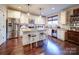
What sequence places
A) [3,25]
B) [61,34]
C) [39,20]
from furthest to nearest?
[61,34] < [39,20] < [3,25]

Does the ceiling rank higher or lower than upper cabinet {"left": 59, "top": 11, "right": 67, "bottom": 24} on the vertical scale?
higher

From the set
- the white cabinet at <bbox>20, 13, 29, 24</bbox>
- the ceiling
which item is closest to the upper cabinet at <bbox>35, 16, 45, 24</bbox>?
the ceiling

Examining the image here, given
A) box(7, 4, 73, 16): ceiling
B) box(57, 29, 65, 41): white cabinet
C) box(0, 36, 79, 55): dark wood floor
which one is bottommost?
box(0, 36, 79, 55): dark wood floor

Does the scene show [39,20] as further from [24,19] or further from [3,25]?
[3,25]

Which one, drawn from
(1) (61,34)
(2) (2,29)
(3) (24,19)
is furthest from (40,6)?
(2) (2,29)

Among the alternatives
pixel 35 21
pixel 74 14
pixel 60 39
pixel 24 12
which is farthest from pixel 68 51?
pixel 24 12

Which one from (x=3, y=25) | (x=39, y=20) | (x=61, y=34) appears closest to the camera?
(x=3, y=25)

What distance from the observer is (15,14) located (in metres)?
2.47

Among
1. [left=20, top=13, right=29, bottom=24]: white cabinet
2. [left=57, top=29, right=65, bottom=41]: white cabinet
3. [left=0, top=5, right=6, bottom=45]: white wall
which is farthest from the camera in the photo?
[left=57, top=29, right=65, bottom=41]: white cabinet

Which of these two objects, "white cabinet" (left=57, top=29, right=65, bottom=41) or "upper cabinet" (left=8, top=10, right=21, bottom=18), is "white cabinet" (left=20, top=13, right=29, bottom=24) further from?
"white cabinet" (left=57, top=29, right=65, bottom=41)

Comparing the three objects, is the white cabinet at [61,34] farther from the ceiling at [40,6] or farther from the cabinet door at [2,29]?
the cabinet door at [2,29]

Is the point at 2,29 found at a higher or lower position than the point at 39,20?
lower

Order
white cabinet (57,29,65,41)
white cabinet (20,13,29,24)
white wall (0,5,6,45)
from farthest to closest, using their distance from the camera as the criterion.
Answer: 1. white cabinet (57,29,65,41)
2. white cabinet (20,13,29,24)
3. white wall (0,5,6,45)

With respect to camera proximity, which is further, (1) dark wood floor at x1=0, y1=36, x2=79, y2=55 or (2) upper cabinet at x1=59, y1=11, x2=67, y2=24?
(2) upper cabinet at x1=59, y1=11, x2=67, y2=24
